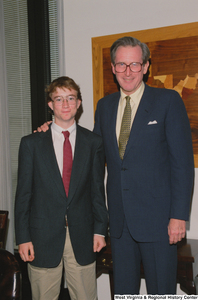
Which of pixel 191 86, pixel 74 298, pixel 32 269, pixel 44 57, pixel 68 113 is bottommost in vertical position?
pixel 74 298

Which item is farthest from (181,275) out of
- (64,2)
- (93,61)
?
(64,2)

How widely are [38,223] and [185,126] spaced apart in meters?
1.02

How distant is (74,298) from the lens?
196 centimetres

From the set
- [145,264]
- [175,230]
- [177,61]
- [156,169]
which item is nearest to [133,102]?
[156,169]

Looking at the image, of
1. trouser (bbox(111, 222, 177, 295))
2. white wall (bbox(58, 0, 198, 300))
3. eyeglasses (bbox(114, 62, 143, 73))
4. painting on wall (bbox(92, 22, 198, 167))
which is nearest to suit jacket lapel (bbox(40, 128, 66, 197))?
trouser (bbox(111, 222, 177, 295))

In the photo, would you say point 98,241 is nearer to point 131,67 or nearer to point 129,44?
point 131,67

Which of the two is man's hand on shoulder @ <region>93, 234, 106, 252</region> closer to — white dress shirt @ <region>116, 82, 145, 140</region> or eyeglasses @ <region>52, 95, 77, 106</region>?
white dress shirt @ <region>116, 82, 145, 140</region>

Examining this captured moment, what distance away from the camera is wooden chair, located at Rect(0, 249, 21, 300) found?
46.2 inches

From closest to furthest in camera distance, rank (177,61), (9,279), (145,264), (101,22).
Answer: (9,279) < (145,264) < (177,61) < (101,22)

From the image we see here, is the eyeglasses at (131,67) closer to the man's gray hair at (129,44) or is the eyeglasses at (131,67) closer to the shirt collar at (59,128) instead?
the man's gray hair at (129,44)

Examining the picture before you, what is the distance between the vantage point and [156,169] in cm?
182

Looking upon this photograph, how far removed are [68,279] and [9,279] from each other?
0.81 metres

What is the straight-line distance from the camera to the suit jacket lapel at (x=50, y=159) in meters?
1.85

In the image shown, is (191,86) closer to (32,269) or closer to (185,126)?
(185,126)
